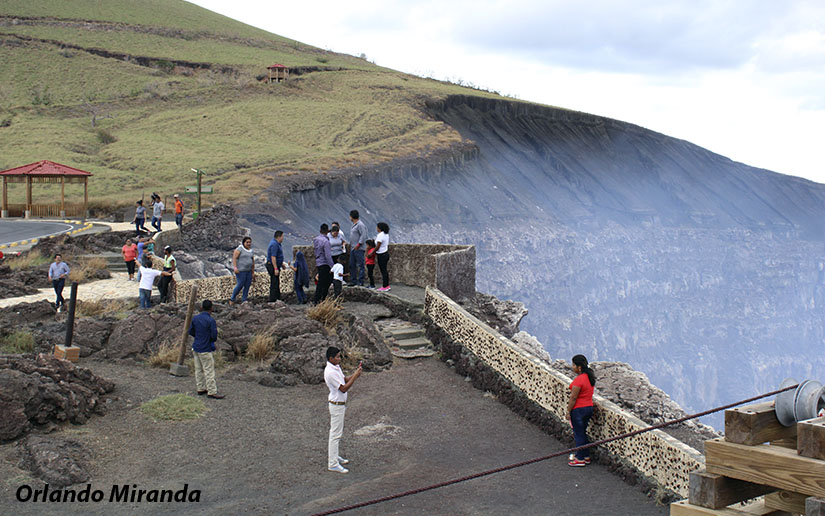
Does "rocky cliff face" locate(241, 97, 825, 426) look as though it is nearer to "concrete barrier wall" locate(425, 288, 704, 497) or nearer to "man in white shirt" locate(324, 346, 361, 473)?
"concrete barrier wall" locate(425, 288, 704, 497)

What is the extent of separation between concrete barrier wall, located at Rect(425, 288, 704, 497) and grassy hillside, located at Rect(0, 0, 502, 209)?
26785mm

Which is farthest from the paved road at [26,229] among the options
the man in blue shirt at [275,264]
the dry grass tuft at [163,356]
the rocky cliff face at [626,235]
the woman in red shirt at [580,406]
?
the woman in red shirt at [580,406]

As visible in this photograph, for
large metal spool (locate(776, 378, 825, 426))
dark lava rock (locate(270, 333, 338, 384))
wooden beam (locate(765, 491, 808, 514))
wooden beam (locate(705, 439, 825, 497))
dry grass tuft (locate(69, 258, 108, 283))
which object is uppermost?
large metal spool (locate(776, 378, 825, 426))

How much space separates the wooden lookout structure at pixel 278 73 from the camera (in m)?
71.5

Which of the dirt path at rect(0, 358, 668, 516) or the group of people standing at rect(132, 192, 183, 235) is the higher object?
the group of people standing at rect(132, 192, 183, 235)

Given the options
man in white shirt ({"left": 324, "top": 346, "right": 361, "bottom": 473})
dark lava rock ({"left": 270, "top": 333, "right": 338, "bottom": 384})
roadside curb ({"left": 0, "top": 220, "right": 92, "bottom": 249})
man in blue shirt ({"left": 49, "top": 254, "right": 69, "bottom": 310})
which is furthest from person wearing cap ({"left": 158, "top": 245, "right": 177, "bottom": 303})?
roadside curb ({"left": 0, "top": 220, "right": 92, "bottom": 249})

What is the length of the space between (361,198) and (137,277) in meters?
25.4

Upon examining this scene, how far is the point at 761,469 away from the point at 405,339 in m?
10.2

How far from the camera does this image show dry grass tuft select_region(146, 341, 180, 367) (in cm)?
1223

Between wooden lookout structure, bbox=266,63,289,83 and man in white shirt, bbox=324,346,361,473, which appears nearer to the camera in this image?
man in white shirt, bbox=324,346,361,473

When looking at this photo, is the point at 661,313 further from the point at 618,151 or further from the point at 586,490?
the point at 586,490

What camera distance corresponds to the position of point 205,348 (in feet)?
35.3

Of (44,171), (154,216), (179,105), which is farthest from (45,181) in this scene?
(179,105)

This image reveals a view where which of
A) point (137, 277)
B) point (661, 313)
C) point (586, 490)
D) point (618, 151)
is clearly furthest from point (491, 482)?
point (618, 151)
